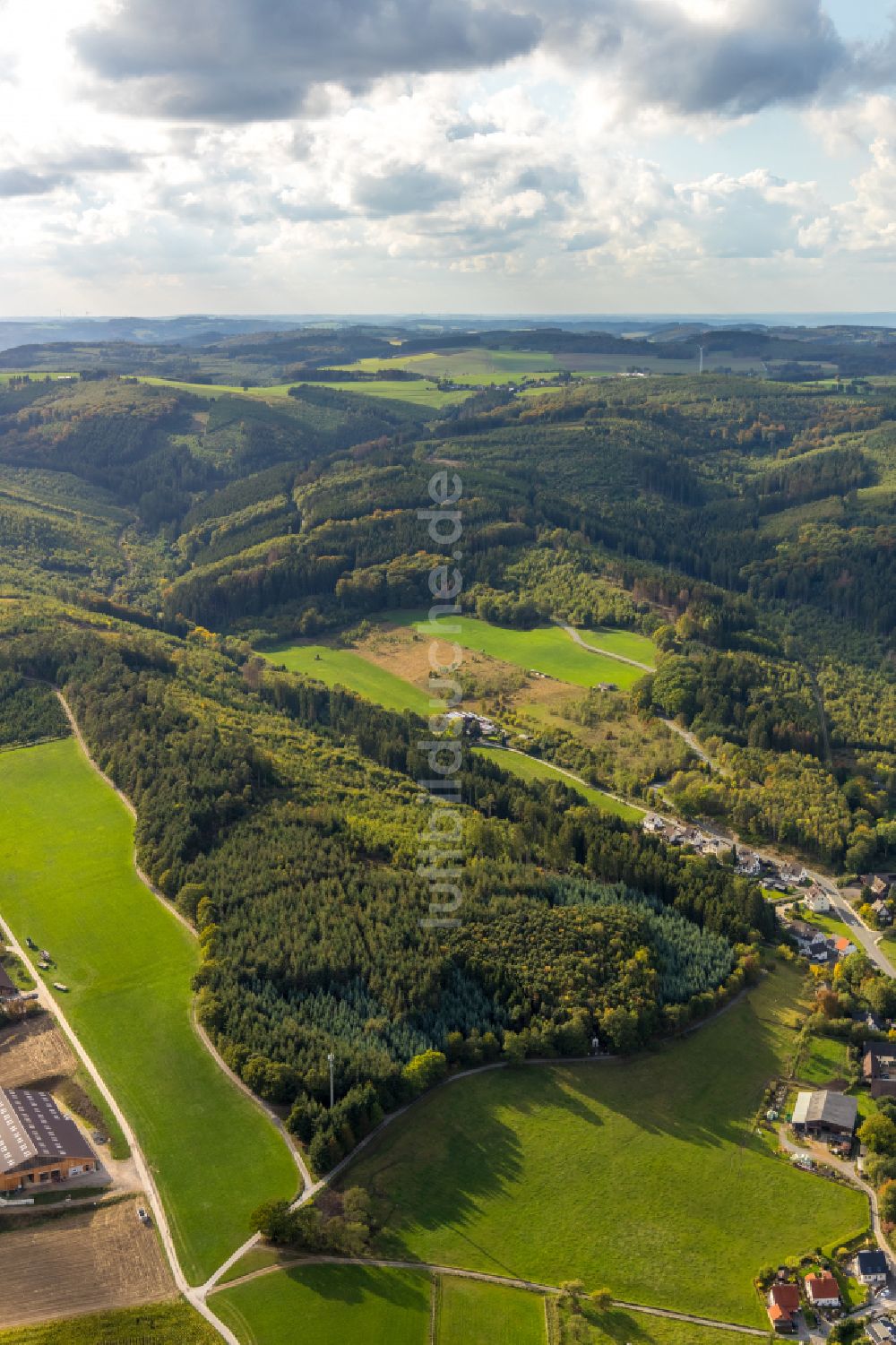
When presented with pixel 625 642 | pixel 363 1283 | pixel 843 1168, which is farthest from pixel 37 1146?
pixel 625 642

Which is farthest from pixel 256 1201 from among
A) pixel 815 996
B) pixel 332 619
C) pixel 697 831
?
pixel 332 619

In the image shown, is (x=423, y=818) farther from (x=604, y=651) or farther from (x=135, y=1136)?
(x=604, y=651)

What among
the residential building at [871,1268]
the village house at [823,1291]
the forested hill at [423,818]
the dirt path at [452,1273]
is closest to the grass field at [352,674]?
the forested hill at [423,818]

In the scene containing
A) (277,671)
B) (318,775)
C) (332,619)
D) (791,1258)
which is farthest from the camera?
(332,619)

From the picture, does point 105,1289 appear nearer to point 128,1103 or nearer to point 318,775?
point 128,1103

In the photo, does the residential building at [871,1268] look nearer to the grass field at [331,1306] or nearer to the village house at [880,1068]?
the village house at [880,1068]
